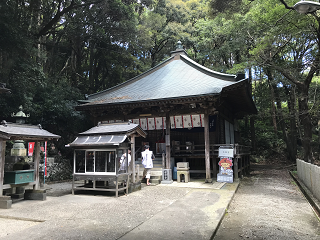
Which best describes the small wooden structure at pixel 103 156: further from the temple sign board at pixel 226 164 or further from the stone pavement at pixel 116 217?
the temple sign board at pixel 226 164

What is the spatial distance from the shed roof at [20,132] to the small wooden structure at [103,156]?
3.34 ft

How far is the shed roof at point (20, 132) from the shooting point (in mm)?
6086

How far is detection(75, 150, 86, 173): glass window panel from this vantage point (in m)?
7.95

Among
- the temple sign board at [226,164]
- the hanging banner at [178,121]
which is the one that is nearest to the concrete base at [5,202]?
the temple sign board at [226,164]

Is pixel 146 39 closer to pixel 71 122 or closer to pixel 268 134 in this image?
pixel 71 122

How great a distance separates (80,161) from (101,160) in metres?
0.90

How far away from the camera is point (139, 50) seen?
21.8m

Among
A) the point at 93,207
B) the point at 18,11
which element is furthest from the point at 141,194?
the point at 18,11

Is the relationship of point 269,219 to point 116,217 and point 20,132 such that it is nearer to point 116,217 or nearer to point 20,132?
point 116,217

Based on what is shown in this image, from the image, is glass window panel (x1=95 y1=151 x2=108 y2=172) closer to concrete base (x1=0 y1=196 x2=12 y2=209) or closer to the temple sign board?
concrete base (x1=0 y1=196 x2=12 y2=209)

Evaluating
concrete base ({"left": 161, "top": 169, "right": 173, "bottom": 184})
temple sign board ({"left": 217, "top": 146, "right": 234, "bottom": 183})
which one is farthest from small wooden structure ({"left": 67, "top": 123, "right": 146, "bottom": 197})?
temple sign board ({"left": 217, "top": 146, "right": 234, "bottom": 183})

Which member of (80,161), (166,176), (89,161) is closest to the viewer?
(89,161)

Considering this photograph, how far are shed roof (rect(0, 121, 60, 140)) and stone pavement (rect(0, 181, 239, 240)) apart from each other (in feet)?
6.32

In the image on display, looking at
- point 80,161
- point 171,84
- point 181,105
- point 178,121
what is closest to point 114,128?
point 80,161
